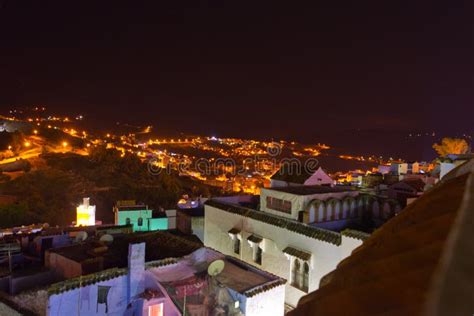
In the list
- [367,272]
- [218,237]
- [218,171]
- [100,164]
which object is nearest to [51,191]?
[100,164]

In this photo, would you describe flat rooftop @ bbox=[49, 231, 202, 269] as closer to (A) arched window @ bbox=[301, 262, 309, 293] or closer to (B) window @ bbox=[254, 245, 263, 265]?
(B) window @ bbox=[254, 245, 263, 265]

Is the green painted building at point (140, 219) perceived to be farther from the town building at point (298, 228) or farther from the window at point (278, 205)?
the window at point (278, 205)

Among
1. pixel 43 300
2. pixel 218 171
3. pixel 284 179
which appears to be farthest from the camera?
pixel 218 171

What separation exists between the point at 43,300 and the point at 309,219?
24.3 feet

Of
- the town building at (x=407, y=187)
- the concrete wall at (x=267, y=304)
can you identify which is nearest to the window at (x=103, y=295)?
the concrete wall at (x=267, y=304)

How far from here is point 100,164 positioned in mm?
39750

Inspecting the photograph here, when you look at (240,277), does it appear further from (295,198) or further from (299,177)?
(299,177)

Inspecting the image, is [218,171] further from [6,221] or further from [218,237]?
[218,237]

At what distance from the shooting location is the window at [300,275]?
10594mm

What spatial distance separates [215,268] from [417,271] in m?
7.82

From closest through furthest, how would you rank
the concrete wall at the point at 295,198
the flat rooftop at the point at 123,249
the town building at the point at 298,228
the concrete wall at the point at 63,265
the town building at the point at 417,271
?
1. the town building at the point at 417,271
2. the concrete wall at the point at 63,265
3. the flat rooftop at the point at 123,249
4. the town building at the point at 298,228
5. the concrete wall at the point at 295,198

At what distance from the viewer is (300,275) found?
10.8 metres

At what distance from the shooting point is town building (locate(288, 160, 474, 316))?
0.81 m

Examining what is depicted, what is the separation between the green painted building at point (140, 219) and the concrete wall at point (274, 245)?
15.4ft
